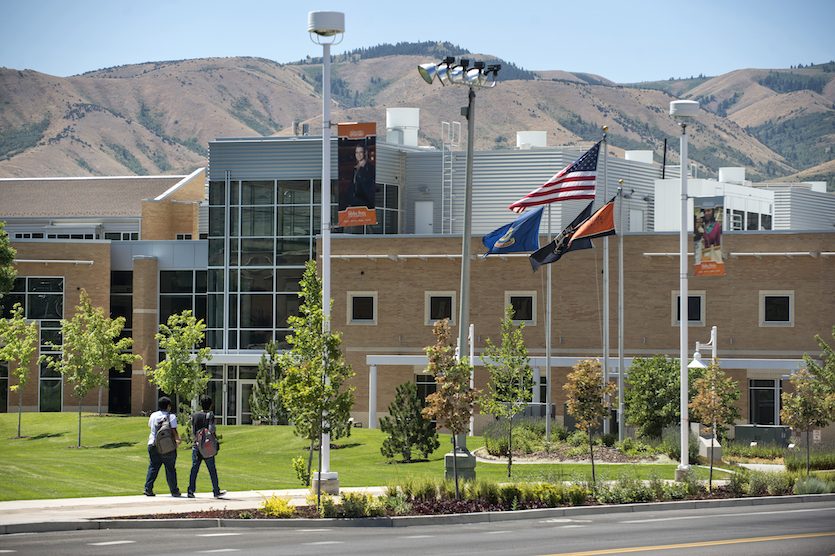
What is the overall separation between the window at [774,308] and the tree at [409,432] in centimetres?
1628

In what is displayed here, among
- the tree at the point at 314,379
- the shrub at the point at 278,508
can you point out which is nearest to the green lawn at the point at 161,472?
the tree at the point at 314,379

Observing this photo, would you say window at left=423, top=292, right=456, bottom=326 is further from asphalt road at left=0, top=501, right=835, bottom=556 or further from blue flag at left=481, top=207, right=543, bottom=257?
asphalt road at left=0, top=501, right=835, bottom=556

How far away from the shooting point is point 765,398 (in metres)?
36.7

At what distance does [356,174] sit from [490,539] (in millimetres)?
7763

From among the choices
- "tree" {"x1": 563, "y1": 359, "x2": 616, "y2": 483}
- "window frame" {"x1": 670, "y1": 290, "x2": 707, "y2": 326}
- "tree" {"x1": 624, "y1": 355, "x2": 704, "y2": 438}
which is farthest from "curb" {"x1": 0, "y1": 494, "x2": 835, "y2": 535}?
"window frame" {"x1": 670, "y1": 290, "x2": 707, "y2": 326}

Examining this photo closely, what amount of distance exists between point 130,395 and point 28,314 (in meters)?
6.31

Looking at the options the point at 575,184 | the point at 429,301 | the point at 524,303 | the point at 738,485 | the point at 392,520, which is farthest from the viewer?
the point at 429,301

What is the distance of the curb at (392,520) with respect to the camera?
1393 cm

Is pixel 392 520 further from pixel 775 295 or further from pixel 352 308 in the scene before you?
pixel 775 295

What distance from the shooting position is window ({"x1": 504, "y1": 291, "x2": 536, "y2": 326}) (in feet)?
126

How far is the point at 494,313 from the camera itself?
38781 mm

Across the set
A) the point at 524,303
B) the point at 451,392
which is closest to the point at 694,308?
the point at 524,303

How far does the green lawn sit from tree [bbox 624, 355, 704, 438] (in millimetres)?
3721

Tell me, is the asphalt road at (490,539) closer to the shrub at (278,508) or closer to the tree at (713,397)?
the shrub at (278,508)
